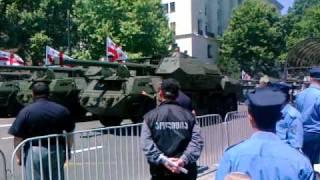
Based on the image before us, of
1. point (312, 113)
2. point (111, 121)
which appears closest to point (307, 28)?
point (111, 121)

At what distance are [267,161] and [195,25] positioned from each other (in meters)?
62.0

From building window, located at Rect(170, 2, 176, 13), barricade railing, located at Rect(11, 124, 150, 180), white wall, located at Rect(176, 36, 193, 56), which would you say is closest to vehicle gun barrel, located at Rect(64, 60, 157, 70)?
barricade railing, located at Rect(11, 124, 150, 180)

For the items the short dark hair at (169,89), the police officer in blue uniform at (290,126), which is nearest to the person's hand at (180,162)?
the short dark hair at (169,89)

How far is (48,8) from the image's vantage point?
44.6 metres

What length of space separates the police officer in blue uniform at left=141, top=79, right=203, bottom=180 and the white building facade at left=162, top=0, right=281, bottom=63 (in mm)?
54362

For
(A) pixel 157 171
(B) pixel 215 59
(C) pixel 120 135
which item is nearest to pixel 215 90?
(C) pixel 120 135

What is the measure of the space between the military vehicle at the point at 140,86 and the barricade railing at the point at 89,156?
9037mm

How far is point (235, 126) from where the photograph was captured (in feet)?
31.9

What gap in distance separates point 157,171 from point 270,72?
166ft

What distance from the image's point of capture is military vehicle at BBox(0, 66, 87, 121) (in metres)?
20.1

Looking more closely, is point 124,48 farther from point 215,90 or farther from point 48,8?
point 215,90

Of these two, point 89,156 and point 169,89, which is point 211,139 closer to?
point 89,156

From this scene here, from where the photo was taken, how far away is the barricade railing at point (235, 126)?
946cm

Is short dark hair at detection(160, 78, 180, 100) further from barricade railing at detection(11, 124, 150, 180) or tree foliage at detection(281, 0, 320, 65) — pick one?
tree foliage at detection(281, 0, 320, 65)
